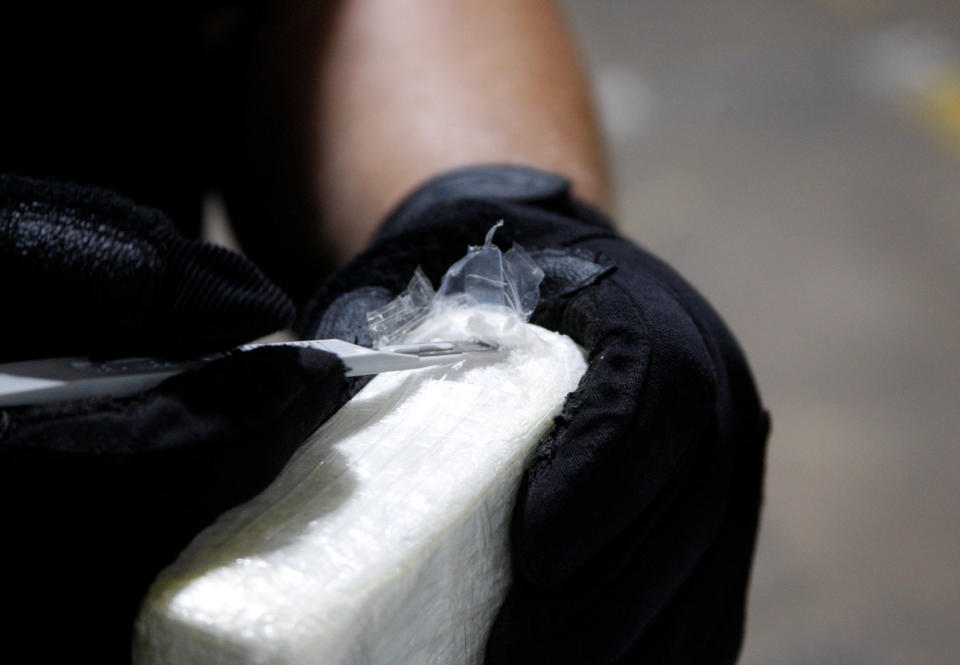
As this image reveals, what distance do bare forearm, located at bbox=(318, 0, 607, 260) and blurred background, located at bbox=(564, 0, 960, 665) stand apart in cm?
35

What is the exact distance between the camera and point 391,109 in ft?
2.24

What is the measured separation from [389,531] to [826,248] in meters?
1.01

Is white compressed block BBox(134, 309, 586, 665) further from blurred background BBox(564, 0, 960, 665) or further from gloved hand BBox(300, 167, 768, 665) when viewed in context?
blurred background BBox(564, 0, 960, 665)

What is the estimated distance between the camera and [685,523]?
1.31ft

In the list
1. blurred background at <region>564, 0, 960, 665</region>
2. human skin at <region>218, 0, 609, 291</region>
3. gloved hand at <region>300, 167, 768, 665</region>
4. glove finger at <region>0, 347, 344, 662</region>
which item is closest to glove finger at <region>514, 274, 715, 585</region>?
gloved hand at <region>300, 167, 768, 665</region>

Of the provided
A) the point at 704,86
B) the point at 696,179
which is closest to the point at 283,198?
the point at 696,179

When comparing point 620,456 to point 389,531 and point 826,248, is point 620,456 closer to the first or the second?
point 389,531

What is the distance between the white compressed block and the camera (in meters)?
0.27

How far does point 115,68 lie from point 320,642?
573 mm

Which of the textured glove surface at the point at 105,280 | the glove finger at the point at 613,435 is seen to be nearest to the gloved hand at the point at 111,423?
the textured glove surface at the point at 105,280

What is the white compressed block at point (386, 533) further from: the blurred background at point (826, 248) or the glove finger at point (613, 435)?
the blurred background at point (826, 248)

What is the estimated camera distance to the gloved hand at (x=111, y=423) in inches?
10.5

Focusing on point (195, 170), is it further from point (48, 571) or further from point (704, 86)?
point (704, 86)

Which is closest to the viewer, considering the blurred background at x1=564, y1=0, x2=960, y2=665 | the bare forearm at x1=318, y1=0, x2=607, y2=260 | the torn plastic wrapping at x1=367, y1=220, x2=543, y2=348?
the torn plastic wrapping at x1=367, y1=220, x2=543, y2=348
